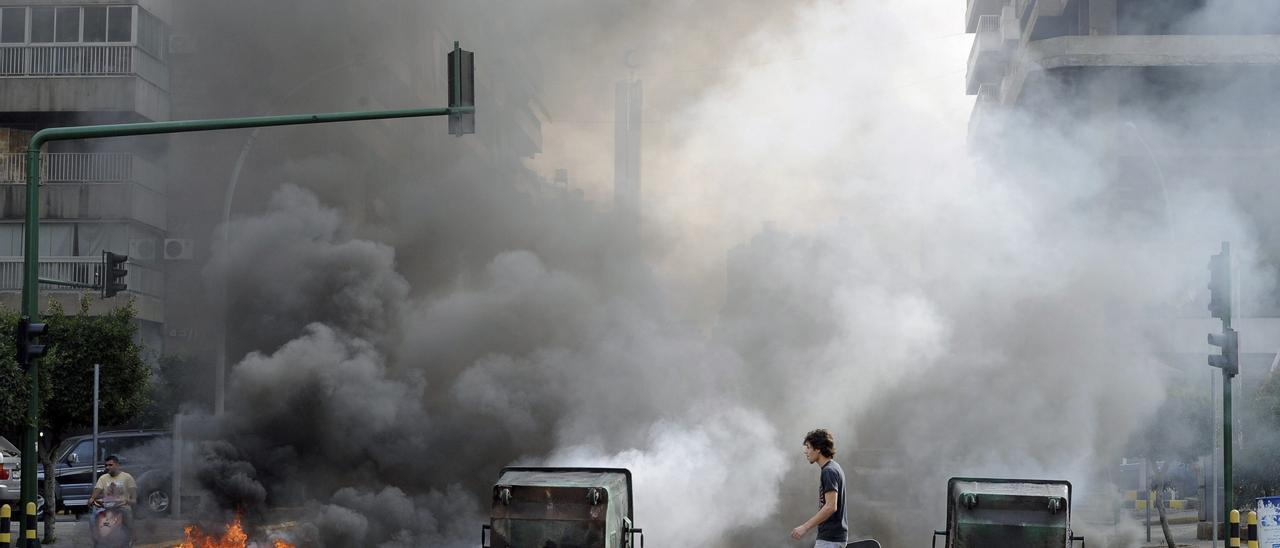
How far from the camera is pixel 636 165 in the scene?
94.7 ft

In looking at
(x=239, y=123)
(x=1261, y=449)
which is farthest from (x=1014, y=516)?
(x=1261, y=449)

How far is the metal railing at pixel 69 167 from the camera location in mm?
36531

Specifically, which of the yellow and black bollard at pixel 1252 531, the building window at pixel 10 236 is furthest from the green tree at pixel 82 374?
the yellow and black bollard at pixel 1252 531

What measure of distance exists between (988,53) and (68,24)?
33420 millimetres

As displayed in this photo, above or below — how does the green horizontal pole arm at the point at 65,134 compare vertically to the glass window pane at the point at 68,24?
below

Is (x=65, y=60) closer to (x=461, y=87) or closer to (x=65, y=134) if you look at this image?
(x=65, y=134)

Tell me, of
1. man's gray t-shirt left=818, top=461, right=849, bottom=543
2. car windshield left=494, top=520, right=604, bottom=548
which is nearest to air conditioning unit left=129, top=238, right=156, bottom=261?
car windshield left=494, top=520, right=604, bottom=548

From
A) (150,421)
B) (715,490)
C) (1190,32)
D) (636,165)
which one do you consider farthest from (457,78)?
(1190,32)

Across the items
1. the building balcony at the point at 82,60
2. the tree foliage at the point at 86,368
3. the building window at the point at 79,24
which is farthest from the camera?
the building window at the point at 79,24

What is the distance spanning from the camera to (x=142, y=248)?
118 feet

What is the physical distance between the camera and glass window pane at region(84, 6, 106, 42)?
37.9 meters

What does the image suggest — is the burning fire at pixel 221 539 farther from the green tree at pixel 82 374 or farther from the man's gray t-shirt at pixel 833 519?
the man's gray t-shirt at pixel 833 519

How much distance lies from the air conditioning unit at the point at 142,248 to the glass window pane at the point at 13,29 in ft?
23.7

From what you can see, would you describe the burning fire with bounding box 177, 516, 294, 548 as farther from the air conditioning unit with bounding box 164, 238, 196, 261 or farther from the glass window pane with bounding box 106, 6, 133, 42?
the glass window pane with bounding box 106, 6, 133, 42
